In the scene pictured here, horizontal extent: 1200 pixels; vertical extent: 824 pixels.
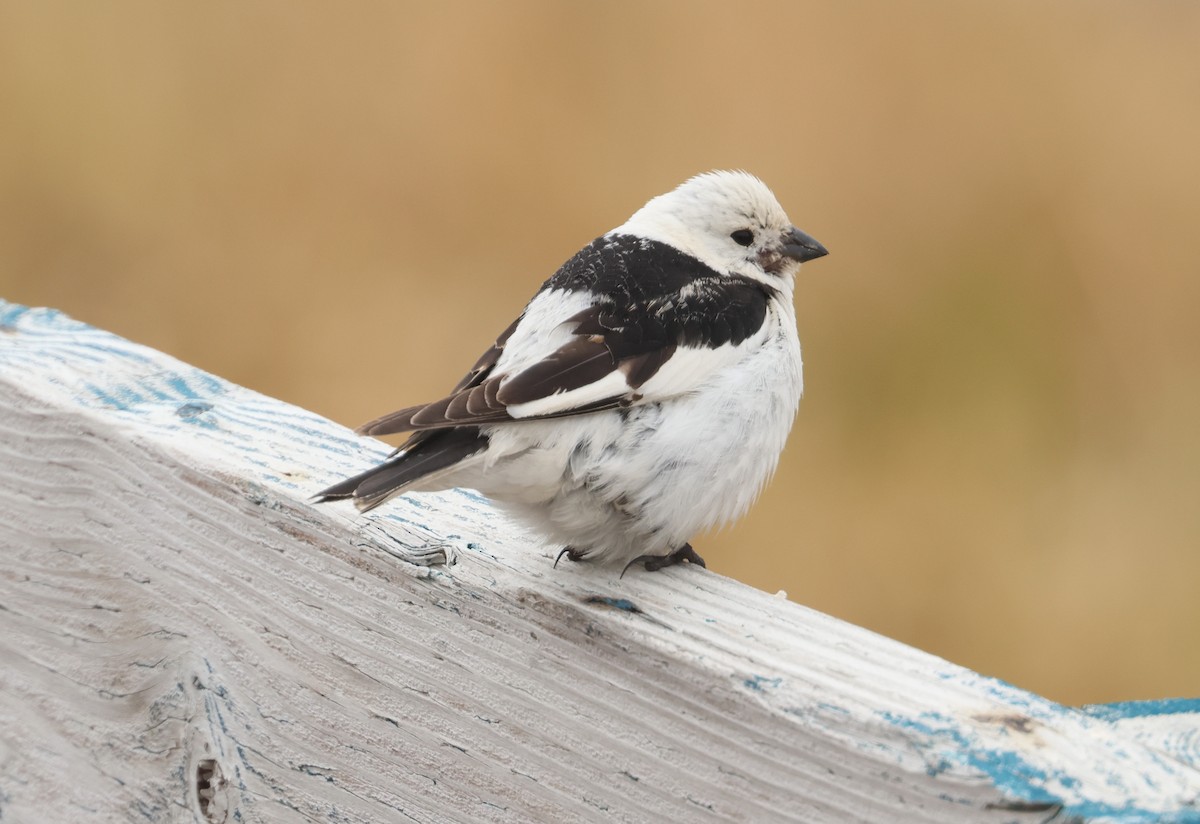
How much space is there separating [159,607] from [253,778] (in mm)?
254

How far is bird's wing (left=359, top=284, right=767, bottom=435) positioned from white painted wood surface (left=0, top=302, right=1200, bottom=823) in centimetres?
16

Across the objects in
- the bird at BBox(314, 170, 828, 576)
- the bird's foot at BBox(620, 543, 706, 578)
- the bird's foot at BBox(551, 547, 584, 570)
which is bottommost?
the bird's foot at BBox(551, 547, 584, 570)

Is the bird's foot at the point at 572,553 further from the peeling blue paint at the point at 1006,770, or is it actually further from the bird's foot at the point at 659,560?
the peeling blue paint at the point at 1006,770

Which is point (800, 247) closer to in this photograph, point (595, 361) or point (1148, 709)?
point (595, 361)

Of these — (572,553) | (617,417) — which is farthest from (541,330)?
(572,553)

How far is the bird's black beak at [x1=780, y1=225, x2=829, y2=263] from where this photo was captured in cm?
257

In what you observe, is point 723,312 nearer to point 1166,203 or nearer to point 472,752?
point 472,752

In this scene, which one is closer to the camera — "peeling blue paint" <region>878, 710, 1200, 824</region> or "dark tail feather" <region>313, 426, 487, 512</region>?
"peeling blue paint" <region>878, 710, 1200, 824</region>

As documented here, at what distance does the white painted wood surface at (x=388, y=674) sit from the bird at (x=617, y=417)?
0.26 ft

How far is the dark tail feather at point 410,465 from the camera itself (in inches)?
56.7

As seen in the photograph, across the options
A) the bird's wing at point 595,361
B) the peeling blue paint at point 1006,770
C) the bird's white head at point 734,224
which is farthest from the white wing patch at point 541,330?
the peeling blue paint at point 1006,770

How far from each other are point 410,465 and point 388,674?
0.26 m

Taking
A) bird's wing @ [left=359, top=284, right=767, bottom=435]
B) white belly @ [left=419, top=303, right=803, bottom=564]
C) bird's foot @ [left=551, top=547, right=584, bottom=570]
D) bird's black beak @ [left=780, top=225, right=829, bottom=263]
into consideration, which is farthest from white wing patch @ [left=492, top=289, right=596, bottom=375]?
bird's black beak @ [left=780, top=225, right=829, bottom=263]

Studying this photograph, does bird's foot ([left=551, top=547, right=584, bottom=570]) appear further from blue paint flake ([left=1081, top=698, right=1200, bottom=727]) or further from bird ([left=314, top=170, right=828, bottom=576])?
blue paint flake ([left=1081, top=698, right=1200, bottom=727])
